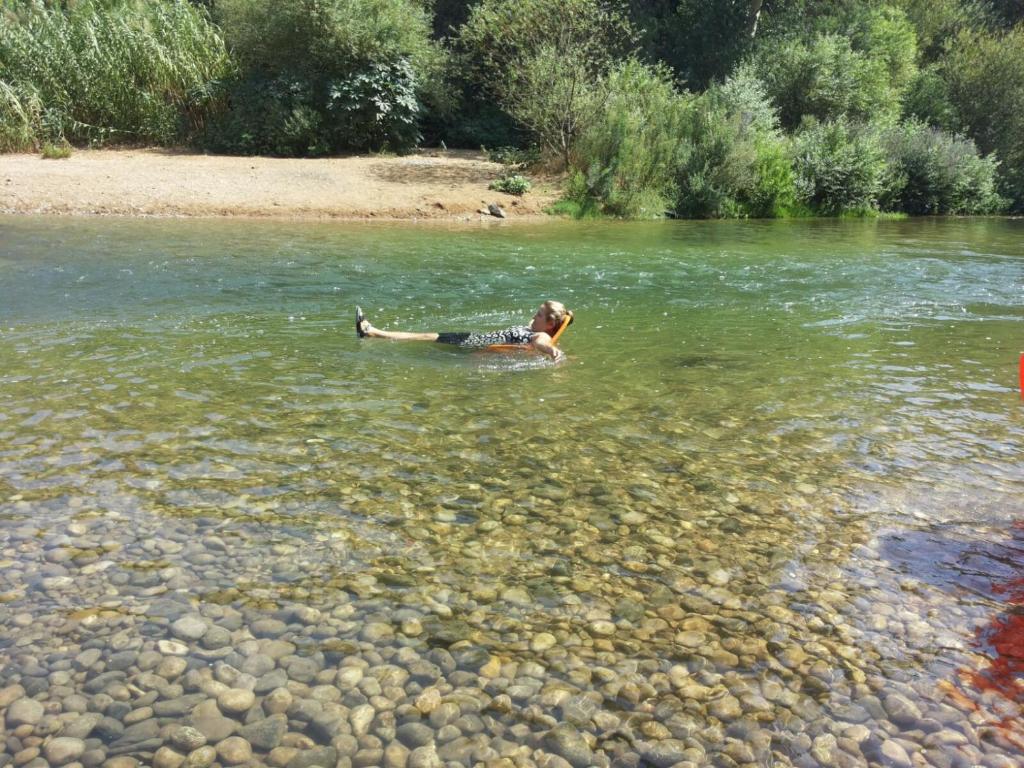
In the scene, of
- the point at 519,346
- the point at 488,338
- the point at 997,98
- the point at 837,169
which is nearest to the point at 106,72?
the point at 488,338

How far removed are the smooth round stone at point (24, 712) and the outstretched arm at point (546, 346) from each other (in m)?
6.88

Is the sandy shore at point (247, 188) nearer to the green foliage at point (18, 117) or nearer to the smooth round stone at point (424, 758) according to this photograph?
the green foliage at point (18, 117)

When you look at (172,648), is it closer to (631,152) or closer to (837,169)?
(631,152)

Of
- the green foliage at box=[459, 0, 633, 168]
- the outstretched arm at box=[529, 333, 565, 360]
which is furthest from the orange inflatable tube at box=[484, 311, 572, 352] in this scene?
the green foliage at box=[459, 0, 633, 168]

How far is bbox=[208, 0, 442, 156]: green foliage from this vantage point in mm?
29344

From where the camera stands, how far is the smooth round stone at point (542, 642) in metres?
4.20

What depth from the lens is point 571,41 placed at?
28578 mm

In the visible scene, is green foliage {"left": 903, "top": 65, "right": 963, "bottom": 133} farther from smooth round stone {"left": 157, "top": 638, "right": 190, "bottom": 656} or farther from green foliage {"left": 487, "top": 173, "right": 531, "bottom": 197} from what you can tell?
smooth round stone {"left": 157, "top": 638, "right": 190, "bottom": 656}

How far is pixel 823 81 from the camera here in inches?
1350

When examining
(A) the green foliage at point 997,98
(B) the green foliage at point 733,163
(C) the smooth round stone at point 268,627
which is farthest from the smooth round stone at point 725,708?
(A) the green foliage at point 997,98

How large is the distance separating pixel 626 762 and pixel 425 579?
1750 mm

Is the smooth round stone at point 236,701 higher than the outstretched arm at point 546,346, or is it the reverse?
the outstretched arm at point 546,346

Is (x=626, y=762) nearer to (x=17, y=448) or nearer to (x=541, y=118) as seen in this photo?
(x=17, y=448)

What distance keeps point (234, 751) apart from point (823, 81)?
3704cm
